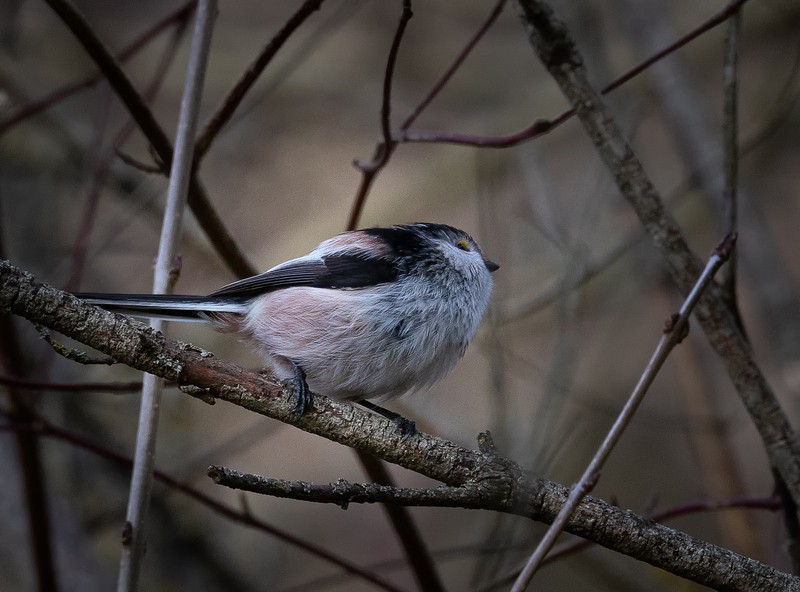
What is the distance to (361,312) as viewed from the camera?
2.44 metres

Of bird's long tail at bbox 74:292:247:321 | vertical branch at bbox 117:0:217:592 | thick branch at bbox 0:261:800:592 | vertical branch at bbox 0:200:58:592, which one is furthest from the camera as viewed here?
vertical branch at bbox 0:200:58:592

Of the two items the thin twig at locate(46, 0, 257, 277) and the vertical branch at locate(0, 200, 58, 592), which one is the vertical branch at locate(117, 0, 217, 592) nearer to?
the thin twig at locate(46, 0, 257, 277)

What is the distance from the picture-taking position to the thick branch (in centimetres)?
166

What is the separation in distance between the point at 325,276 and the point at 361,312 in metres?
0.21

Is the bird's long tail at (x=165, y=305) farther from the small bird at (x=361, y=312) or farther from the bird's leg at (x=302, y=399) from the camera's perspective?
the bird's leg at (x=302, y=399)

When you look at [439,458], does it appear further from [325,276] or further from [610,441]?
[325,276]

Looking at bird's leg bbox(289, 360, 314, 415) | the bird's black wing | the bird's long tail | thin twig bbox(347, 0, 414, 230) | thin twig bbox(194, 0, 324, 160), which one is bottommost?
bird's leg bbox(289, 360, 314, 415)

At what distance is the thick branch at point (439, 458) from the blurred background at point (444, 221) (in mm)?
591

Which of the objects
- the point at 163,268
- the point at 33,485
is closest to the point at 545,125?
the point at 163,268

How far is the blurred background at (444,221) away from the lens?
358 centimetres

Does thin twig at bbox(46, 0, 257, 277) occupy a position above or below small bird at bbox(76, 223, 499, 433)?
above

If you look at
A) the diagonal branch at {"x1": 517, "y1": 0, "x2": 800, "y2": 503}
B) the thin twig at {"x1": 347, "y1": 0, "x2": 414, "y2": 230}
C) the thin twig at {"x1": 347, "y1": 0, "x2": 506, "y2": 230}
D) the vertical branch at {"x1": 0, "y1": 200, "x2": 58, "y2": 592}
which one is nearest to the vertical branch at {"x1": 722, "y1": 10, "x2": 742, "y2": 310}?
the diagonal branch at {"x1": 517, "y1": 0, "x2": 800, "y2": 503}

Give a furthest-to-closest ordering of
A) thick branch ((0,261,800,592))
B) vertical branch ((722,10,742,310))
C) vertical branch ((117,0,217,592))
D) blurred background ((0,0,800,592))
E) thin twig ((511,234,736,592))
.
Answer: blurred background ((0,0,800,592)) → vertical branch ((722,10,742,310)) → vertical branch ((117,0,217,592)) → thick branch ((0,261,800,592)) → thin twig ((511,234,736,592))

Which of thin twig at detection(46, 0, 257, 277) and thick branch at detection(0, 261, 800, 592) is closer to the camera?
thick branch at detection(0, 261, 800, 592)
